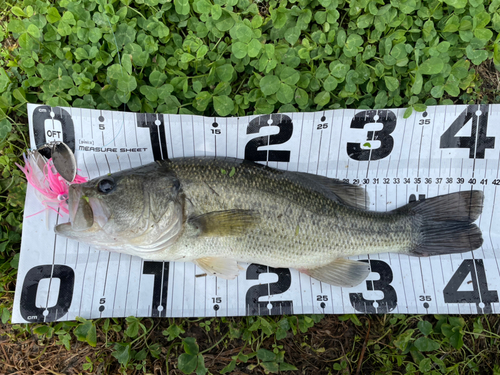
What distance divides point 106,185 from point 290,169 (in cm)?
149

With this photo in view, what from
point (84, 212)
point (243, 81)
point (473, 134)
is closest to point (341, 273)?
point (473, 134)

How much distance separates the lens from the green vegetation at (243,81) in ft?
8.29

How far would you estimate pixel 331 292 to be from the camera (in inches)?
102

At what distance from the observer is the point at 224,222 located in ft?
7.33

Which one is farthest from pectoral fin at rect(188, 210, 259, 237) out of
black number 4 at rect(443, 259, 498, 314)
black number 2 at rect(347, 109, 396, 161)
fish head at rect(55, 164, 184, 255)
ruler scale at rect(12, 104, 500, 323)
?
black number 4 at rect(443, 259, 498, 314)

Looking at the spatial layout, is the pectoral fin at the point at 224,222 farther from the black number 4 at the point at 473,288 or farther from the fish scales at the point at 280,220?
the black number 4 at the point at 473,288

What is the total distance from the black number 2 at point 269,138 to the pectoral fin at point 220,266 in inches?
35.6

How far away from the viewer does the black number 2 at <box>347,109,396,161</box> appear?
2660 mm

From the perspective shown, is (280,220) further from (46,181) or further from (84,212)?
(46,181)

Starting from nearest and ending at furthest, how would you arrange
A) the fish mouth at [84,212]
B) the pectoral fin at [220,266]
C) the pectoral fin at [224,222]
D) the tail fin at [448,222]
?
the fish mouth at [84,212]
the pectoral fin at [224,222]
the pectoral fin at [220,266]
the tail fin at [448,222]

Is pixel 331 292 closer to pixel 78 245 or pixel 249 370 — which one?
pixel 249 370

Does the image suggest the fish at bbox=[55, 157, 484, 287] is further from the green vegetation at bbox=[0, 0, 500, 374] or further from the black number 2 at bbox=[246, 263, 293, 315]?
the green vegetation at bbox=[0, 0, 500, 374]

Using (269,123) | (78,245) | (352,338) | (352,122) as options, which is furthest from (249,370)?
(352,122)

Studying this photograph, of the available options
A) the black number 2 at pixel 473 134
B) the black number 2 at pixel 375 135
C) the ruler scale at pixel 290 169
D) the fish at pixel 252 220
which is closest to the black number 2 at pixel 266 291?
the ruler scale at pixel 290 169
